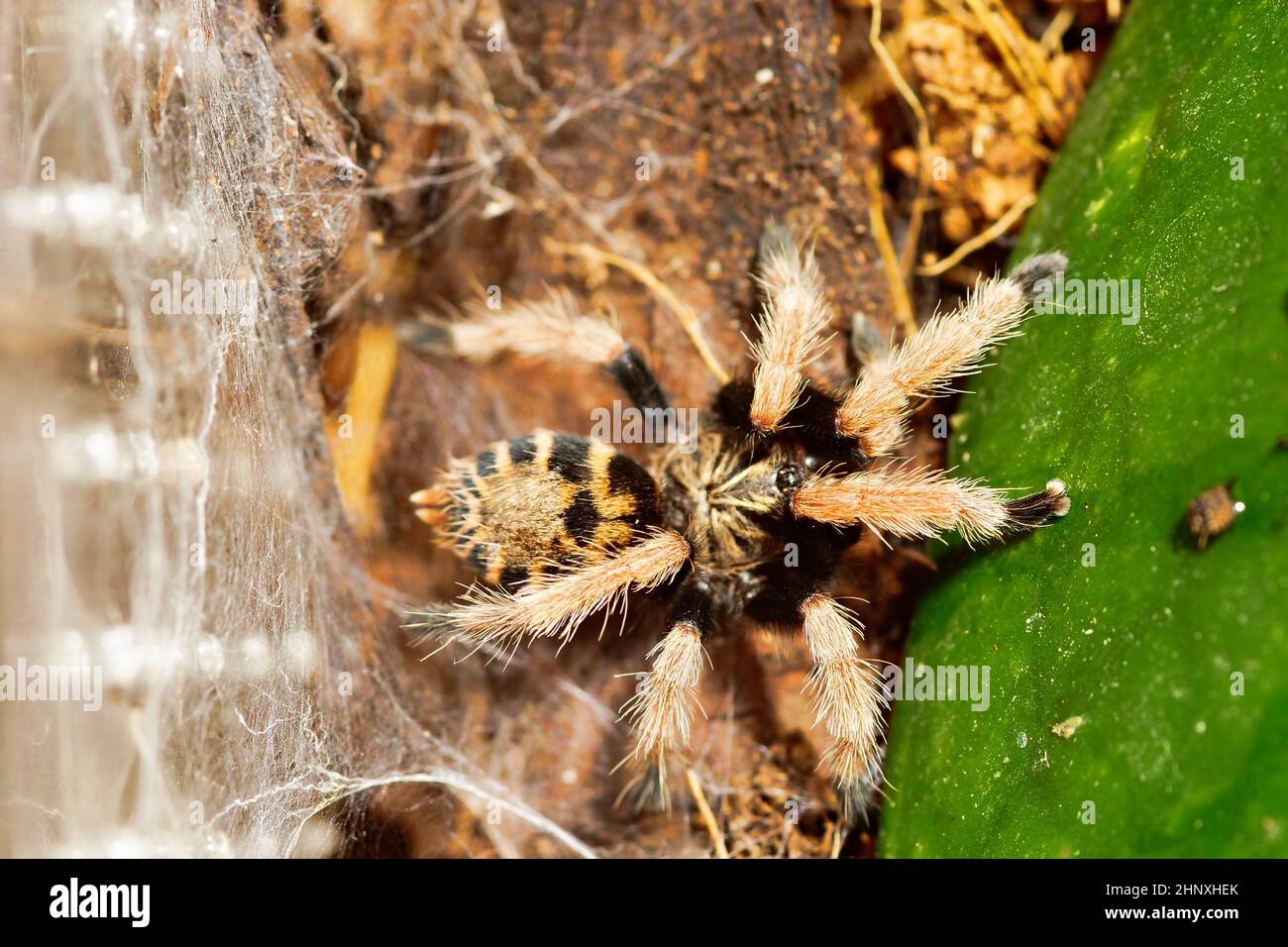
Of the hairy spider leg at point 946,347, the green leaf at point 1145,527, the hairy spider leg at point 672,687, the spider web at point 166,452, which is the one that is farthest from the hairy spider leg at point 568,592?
the green leaf at point 1145,527

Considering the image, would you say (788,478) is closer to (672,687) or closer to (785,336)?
(785,336)

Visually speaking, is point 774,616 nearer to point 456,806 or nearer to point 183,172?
point 456,806

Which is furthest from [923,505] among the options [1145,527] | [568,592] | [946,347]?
[568,592]

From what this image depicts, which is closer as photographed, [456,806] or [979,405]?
A: [979,405]

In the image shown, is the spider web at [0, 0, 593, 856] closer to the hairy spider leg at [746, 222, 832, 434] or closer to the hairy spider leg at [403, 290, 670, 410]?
the hairy spider leg at [403, 290, 670, 410]

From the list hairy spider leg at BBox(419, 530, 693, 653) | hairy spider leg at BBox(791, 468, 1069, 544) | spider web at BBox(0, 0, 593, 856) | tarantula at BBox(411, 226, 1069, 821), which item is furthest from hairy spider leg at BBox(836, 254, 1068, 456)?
spider web at BBox(0, 0, 593, 856)

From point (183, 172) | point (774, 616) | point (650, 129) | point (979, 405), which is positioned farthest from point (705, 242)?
point (183, 172)
